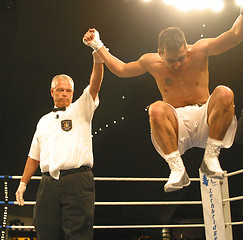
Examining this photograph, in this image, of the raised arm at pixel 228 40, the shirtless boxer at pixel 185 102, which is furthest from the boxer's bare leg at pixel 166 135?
the raised arm at pixel 228 40

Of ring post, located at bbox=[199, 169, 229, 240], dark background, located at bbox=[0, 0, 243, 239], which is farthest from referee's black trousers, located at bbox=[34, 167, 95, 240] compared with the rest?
dark background, located at bbox=[0, 0, 243, 239]

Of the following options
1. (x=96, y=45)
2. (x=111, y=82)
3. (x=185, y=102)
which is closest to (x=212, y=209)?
(x=185, y=102)

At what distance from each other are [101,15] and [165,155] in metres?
3.28

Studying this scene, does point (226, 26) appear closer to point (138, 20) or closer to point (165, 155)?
point (138, 20)

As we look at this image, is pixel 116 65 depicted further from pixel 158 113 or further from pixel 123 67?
pixel 158 113

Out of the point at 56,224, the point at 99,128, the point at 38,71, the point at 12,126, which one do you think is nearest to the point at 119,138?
the point at 99,128

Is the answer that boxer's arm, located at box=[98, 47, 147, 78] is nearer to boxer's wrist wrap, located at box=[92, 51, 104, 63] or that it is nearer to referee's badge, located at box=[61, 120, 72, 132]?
boxer's wrist wrap, located at box=[92, 51, 104, 63]

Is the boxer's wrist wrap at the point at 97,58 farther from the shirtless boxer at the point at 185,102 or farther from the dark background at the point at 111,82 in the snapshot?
the dark background at the point at 111,82

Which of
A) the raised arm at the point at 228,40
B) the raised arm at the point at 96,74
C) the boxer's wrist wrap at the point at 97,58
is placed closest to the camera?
the raised arm at the point at 228,40

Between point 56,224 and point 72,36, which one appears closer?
point 56,224

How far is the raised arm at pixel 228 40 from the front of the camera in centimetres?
190

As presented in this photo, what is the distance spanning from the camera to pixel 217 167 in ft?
6.21

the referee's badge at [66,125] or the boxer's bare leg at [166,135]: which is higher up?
the referee's badge at [66,125]

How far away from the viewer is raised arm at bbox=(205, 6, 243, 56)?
190 centimetres
